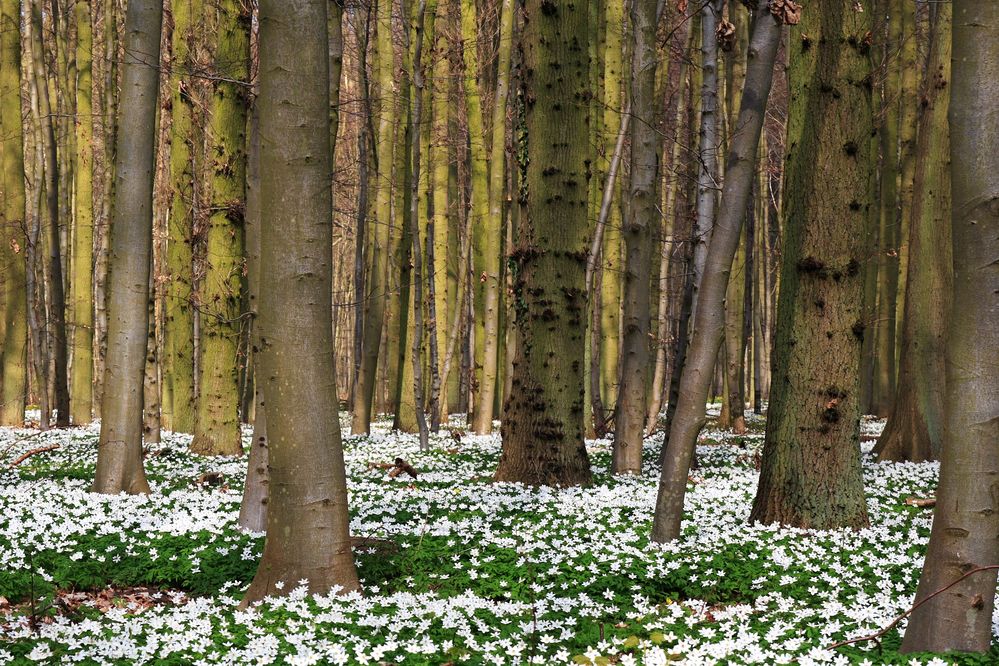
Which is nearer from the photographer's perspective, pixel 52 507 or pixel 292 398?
pixel 292 398

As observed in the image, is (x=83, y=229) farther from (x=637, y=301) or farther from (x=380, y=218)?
(x=637, y=301)

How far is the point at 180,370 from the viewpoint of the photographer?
52.0 feet

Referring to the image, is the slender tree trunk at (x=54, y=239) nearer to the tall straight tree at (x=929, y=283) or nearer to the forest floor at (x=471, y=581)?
the forest floor at (x=471, y=581)

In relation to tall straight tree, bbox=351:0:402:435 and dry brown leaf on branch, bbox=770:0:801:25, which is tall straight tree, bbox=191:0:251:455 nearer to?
tall straight tree, bbox=351:0:402:435

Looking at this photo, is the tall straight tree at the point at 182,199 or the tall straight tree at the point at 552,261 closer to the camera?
the tall straight tree at the point at 552,261

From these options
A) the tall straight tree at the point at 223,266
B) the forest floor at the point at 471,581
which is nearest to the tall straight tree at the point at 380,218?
the tall straight tree at the point at 223,266

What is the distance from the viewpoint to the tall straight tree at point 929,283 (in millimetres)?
12227

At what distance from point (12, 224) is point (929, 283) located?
707 inches

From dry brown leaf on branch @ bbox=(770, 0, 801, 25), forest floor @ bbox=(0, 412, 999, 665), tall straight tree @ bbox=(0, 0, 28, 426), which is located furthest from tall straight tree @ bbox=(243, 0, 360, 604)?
tall straight tree @ bbox=(0, 0, 28, 426)

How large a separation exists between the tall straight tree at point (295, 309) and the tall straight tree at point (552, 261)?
4.77m

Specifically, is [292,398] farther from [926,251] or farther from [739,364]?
[739,364]

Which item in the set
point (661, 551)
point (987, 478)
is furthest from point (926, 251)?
point (987, 478)

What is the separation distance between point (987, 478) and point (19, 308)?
1946 centimetres

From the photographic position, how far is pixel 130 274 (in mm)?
9820
